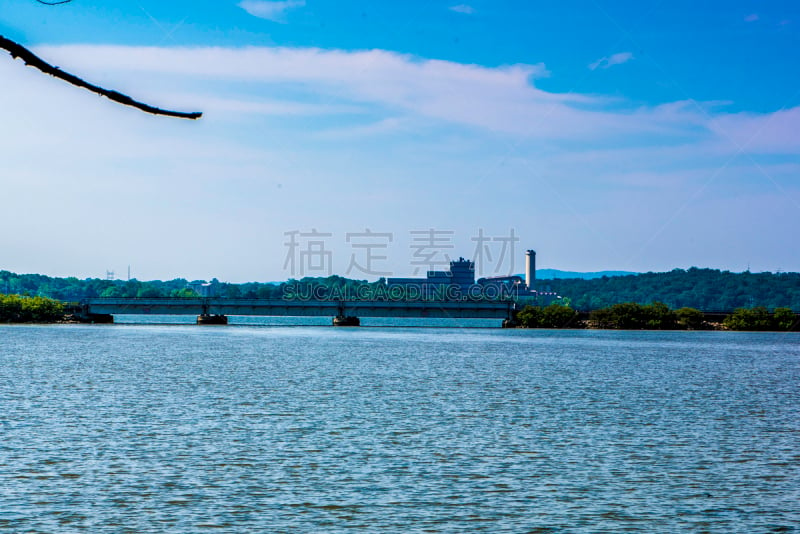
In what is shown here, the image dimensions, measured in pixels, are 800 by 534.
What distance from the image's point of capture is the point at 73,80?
9.17 metres

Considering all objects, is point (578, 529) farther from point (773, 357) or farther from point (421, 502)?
point (773, 357)

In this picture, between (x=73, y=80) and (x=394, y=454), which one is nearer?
(x=73, y=80)

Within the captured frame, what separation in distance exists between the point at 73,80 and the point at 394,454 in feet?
107

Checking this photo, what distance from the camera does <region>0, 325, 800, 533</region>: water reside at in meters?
28.7

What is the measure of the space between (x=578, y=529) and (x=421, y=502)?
557cm

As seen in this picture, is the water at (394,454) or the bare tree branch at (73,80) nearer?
the bare tree branch at (73,80)

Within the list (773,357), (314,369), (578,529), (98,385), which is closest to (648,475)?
(578,529)

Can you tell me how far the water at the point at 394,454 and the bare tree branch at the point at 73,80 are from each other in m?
19.5

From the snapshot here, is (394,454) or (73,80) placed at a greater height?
(73,80)

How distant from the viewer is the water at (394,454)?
28656mm

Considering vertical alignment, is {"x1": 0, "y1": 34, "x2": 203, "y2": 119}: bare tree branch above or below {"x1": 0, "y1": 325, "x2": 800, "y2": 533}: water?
above

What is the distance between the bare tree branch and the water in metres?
19.5

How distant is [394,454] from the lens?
4009 cm

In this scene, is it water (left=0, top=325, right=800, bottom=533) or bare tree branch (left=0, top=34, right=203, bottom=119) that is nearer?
bare tree branch (left=0, top=34, right=203, bottom=119)
